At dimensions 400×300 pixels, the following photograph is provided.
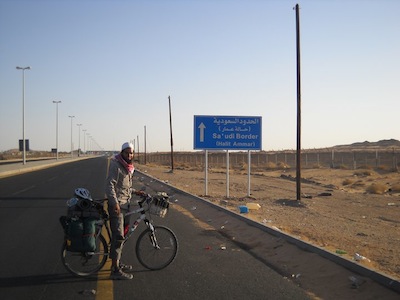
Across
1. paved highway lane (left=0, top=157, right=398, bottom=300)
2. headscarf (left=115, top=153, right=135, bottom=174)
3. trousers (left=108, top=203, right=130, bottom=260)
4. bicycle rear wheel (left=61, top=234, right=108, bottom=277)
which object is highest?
headscarf (left=115, top=153, right=135, bottom=174)

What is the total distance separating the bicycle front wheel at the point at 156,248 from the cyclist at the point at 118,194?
1.80ft

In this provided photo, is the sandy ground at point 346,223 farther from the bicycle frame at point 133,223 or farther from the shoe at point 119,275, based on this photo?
the shoe at point 119,275

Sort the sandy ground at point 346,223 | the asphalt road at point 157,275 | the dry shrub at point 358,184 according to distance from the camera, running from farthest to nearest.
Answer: the dry shrub at point 358,184 → the sandy ground at point 346,223 → the asphalt road at point 157,275

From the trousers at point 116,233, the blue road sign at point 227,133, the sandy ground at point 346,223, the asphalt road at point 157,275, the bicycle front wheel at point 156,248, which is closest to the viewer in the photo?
the asphalt road at point 157,275

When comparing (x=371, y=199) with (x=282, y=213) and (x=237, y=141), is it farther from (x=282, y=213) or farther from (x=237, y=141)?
(x=282, y=213)

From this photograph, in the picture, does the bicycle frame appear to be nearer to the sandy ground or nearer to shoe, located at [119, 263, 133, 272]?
shoe, located at [119, 263, 133, 272]

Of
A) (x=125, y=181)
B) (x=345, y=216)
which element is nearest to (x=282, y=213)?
(x=345, y=216)

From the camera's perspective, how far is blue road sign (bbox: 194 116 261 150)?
824 inches

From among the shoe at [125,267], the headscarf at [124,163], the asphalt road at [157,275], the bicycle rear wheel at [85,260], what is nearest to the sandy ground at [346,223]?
the asphalt road at [157,275]

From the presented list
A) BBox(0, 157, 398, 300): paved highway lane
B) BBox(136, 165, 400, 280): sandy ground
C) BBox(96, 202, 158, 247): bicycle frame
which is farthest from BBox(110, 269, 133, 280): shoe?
BBox(136, 165, 400, 280): sandy ground

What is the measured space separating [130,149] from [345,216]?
11459 millimetres

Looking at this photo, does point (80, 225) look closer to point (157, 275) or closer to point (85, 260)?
point (85, 260)

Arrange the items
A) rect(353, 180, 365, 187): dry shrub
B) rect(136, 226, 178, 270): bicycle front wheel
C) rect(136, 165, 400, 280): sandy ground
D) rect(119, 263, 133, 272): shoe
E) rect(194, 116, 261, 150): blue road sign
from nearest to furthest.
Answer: rect(119, 263, 133, 272): shoe < rect(136, 226, 178, 270): bicycle front wheel < rect(136, 165, 400, 280): sandy ground < rect(194, 116, 261, 150): blue road sign < rect(353, 180, 365, 187): dry shrub

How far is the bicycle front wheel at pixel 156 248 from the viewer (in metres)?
7.38
